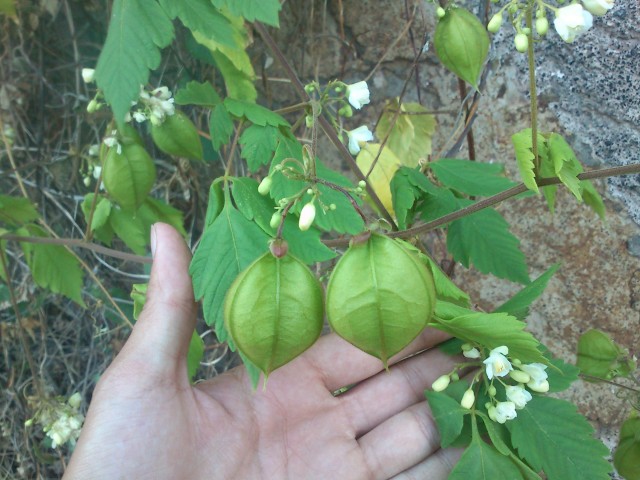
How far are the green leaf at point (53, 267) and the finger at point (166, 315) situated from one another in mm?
551

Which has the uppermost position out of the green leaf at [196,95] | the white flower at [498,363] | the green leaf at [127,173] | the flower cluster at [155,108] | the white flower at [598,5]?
the white flower at [598,5]

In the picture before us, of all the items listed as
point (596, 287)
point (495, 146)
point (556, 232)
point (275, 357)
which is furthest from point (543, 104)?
point (275, 357)

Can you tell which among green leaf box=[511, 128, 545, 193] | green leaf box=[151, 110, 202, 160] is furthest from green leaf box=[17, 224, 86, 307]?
green leaf box=[511, 128, 545, 193]

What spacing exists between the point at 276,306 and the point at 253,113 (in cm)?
49

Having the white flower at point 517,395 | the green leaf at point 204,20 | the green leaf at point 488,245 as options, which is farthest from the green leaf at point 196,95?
the white flower at point 517,395

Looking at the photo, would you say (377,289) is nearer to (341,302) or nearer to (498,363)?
(341,302)

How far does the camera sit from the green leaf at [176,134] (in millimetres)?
1474

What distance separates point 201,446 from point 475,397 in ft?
1.89

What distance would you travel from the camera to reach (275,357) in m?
0.92

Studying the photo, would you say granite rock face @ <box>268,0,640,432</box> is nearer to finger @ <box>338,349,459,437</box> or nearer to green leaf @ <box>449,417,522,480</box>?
finger @ <box>338,349,459,437</box>

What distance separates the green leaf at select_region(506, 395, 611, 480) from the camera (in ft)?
3.77

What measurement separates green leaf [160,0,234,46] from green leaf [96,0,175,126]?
4 centimetres

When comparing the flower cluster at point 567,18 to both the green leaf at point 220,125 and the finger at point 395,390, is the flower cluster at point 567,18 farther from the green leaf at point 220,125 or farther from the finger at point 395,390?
the finger at point 395,390

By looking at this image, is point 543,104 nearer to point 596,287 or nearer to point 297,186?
point 596,287
